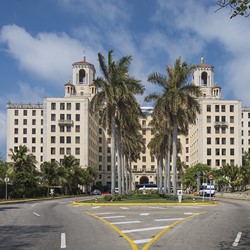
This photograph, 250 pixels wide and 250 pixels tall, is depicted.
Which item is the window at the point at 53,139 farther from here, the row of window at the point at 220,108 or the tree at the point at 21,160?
the tree at the point at 21,160

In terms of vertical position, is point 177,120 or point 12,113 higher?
point 12,113

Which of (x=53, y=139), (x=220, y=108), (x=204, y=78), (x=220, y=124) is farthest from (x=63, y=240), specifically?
(x=204, y=78)

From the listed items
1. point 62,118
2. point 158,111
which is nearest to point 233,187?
point 62,118

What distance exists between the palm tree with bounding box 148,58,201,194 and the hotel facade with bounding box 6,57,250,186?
5780 centimetres

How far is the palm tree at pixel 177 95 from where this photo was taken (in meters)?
41.8

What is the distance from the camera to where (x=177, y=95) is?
136 feet

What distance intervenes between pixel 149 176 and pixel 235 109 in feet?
107

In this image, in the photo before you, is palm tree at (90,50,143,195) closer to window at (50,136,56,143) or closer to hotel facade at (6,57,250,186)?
hotel facade at (6,57,250,186)

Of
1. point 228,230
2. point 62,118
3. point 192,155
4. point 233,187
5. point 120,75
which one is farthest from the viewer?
point 192,155

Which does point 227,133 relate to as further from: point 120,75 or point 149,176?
point 120,75

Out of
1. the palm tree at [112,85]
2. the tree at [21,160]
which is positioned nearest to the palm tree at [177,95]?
the palm tree at [112,85]

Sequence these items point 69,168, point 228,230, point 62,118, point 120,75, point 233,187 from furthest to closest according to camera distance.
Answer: point 62,118 → point 233,187 → point 69,168 → point 120,75 → point 228,230

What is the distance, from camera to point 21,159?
6116 centimetres

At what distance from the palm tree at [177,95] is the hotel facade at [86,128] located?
57.8 meters
